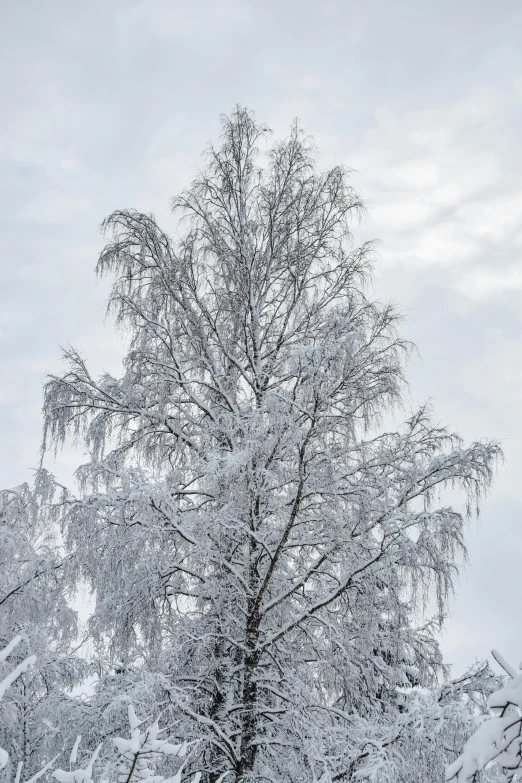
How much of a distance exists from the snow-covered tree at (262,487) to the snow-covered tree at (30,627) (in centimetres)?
106

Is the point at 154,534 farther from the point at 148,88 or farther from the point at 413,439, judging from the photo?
the point at 148,88

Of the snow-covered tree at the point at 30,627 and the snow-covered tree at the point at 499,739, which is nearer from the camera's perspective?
the snow-covered tree at the point at 499,739

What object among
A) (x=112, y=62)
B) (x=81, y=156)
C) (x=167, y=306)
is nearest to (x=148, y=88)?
(x=112, y=62)

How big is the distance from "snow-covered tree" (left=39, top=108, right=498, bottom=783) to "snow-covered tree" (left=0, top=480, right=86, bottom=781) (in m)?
1.06

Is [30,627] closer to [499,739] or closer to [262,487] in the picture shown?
[262,487]

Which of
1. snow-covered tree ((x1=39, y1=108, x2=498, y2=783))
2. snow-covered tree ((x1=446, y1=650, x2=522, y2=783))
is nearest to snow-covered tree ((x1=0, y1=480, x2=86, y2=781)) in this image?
snow-covered tree ((x1=39, y1=108, x2=498, y2=783))

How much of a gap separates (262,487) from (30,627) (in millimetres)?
4416

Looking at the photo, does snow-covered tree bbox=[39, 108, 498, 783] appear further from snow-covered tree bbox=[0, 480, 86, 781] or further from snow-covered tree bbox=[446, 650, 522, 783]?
snow-covered tree bbox=[446, 650, 522, 783]

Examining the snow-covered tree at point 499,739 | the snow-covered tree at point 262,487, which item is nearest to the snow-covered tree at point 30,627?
the snow-covered tree at point 262,487

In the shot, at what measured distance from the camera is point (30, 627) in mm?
8281

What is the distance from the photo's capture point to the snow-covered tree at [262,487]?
5.43 m

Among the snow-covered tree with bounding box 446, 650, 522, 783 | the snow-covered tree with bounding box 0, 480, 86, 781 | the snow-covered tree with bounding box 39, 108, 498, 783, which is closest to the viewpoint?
the snow-covered tree with bounding box 446, 650, 522, 783

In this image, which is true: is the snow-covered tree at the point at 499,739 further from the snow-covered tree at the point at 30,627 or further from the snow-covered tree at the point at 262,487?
the snow-covered tree at the point at 30,627

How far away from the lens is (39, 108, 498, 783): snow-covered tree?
17.8 feet
